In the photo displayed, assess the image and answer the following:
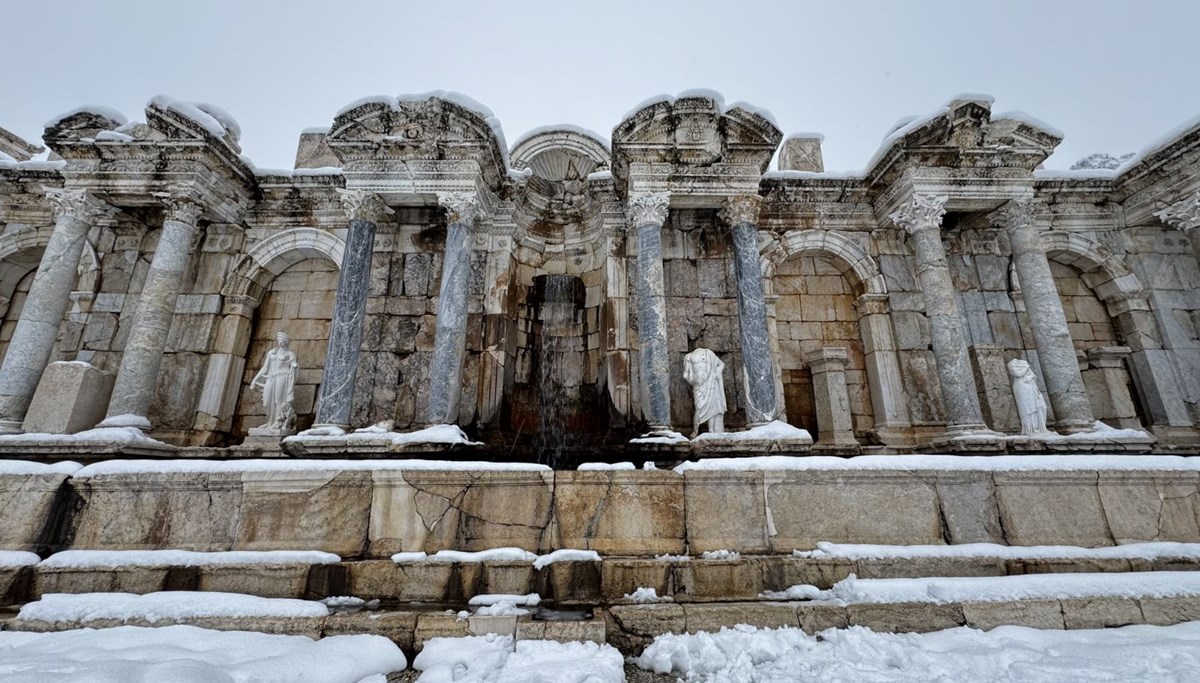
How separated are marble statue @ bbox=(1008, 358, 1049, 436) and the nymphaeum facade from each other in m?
0.55

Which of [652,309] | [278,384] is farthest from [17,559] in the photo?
[652,309]

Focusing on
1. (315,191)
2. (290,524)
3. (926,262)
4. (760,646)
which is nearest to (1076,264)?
(926,262)

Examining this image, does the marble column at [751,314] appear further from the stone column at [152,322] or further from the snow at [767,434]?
the stone column at [152,322]

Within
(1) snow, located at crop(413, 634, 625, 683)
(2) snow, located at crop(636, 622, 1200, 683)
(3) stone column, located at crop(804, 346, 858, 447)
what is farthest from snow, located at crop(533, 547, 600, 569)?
(3) stone column, located at crop(804, 346, 858, 447)

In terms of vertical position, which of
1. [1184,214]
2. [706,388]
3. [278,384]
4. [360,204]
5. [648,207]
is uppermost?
[1184,214]

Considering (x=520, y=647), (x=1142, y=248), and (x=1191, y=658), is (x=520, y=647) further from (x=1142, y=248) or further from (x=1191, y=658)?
(x=1142, y=248)

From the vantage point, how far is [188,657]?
261cm

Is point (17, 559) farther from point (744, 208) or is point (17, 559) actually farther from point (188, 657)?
point (744, 208)

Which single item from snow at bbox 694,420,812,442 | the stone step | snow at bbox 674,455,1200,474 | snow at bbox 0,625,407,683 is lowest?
snow at bbox 0,625,407,683

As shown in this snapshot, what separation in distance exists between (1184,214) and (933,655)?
11982mm

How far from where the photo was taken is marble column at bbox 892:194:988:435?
8000 mm

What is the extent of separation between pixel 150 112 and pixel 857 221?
44.8 ft

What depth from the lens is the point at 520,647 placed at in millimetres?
2885

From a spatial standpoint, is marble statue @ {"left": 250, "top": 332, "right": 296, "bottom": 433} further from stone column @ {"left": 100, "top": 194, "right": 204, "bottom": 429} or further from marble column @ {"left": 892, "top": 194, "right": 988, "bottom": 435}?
marble column @ {"left": 892, "top": 194, "right": 988, "bottom": 435}
